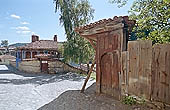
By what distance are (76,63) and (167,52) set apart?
1074cm

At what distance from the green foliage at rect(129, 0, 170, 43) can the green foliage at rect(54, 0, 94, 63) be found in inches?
304

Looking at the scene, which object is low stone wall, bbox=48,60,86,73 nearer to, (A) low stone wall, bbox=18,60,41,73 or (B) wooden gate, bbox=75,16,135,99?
(A) low stone wall, bbox=18,60,41,73

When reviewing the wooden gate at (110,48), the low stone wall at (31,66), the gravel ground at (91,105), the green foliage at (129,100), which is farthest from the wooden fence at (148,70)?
the low stone wall at (31,66)

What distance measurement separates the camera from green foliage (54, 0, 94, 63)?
12.5 m

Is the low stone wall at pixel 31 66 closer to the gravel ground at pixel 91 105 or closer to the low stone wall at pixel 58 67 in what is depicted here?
the low stone wall at pixel 58 67

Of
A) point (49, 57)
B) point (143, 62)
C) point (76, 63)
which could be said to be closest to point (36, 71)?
point (49, 57)

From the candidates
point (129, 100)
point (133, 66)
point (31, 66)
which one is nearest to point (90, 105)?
point (129, 100)

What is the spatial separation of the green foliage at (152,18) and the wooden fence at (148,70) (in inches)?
35.4

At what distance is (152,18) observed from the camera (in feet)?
14.5

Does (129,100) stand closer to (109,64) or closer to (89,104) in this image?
(89,104)

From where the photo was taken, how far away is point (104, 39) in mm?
5562

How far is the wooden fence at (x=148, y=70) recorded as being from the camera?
311cm

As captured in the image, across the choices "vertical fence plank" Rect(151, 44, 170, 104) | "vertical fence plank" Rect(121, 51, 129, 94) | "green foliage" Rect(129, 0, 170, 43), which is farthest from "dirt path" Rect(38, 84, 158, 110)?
"green foliage" Rect(129, 0, 170, 43)

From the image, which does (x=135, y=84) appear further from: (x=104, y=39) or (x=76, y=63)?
(x=76, y=63)
